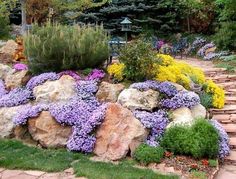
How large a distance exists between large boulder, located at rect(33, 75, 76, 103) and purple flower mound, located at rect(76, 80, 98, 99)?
84 mm

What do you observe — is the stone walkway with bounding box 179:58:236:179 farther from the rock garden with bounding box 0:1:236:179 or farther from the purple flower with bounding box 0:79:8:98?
the purple flower with bounding box 0:79:8:98

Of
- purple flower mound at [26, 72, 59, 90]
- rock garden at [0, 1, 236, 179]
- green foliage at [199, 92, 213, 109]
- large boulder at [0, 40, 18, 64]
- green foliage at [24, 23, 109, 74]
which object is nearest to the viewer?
rock garden at [0, 1, 236, 179]

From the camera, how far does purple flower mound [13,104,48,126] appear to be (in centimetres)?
598

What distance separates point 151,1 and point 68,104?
998cm

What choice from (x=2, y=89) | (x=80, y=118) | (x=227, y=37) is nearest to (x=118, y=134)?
(x=80, y=118)

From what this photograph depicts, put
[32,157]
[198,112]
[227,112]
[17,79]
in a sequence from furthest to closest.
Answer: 1. [17,79]
2. [227,112]
3. [198,112]
4. [32,157]

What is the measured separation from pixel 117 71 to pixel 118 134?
1598 mm

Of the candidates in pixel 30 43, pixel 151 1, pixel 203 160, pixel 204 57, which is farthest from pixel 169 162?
pixel 151 1

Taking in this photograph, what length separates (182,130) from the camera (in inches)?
213

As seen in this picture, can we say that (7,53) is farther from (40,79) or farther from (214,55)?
(214,55)

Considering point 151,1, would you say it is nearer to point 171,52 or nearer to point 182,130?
point 171,52

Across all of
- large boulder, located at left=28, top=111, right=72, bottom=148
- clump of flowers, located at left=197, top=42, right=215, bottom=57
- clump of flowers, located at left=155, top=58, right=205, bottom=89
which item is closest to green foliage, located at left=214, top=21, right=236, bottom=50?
clump of flowers, located at left=197, top=42, right=215, bottom=57

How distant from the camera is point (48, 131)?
19.2ft

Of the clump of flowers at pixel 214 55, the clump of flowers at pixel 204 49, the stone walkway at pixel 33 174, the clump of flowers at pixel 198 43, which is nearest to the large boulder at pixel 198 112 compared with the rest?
the stone walkway at pixel 33 174
